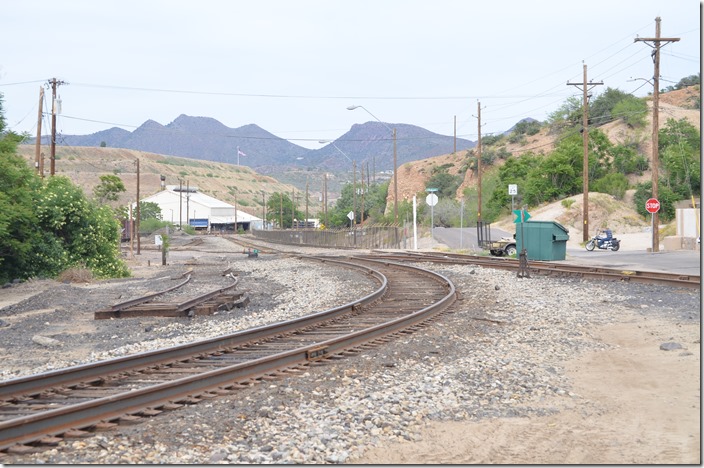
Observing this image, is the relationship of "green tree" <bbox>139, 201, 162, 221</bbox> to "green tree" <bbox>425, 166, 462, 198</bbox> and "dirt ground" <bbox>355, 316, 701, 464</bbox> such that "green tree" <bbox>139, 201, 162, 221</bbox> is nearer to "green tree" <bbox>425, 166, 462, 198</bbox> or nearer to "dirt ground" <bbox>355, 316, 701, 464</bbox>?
"green tree" <bbox>425, 166, 462, 198</bbox>

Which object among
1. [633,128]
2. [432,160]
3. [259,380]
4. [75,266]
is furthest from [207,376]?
[432,160]

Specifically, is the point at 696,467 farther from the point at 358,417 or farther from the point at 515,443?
the point at 358,417

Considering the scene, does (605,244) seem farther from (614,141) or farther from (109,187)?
(109,187)

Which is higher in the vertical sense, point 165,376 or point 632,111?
point 632,111

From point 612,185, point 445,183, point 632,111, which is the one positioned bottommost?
point 612,185

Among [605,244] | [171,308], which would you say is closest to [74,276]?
[171,308]

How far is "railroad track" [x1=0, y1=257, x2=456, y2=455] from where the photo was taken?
6812 millimetres

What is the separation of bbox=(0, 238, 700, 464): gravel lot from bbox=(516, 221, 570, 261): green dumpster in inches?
402

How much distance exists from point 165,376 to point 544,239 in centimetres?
2531

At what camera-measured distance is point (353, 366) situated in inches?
390

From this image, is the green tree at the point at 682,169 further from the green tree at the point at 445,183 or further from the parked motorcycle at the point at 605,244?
the green tree at the point at 445,183

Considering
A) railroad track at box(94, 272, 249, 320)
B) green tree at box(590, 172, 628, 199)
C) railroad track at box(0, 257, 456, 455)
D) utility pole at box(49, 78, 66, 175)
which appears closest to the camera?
railroad track at box(0, 257, 456, 455)

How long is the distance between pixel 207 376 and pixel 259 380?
735mm

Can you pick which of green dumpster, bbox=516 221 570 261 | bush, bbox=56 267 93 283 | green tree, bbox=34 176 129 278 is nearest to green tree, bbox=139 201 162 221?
green tree, bbox=34 176 129 278
